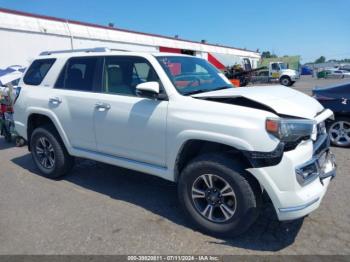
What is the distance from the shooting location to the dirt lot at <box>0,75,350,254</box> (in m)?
3.17

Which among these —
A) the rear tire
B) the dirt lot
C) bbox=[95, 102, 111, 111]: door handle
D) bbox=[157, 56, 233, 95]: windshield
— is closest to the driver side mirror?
bbox=[157, 56, 233, 95]: windshield

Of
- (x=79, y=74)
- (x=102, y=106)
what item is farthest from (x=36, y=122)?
(x=102, y=106)

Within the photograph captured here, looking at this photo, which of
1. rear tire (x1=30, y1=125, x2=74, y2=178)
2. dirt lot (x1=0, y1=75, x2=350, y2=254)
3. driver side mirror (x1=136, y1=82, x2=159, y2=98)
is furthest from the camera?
rear tire (x1=30, y1=125, x2=74, y2=178)

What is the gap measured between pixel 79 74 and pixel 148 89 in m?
1.66

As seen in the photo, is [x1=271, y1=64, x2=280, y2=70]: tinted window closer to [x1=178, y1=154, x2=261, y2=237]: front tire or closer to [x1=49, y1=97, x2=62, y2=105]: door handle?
[x1=49, y1=97, x2=62, y2=105]: door handle

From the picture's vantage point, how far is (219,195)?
3258 millimetres

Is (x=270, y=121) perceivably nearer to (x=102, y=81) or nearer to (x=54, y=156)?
(x=102, y=81)

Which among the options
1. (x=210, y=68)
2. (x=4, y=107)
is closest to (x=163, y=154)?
(x=210, y=68)

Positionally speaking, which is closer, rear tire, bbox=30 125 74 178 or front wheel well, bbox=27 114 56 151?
rear tire, bbox=30 125 74 178

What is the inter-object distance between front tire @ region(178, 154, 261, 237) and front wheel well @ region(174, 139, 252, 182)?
127 millimetres

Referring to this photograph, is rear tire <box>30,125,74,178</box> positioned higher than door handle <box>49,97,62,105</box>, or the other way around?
door handle <box>49,97,62,105</box>

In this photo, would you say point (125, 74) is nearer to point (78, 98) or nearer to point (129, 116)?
point (129, 116)

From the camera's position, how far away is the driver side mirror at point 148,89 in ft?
11.3

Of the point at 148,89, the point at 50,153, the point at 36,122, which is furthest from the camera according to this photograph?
the point at 36,122
